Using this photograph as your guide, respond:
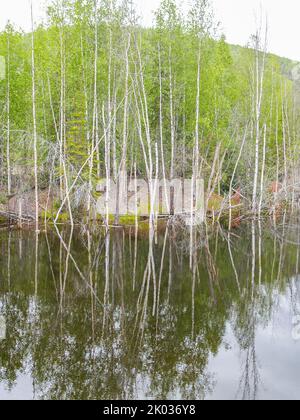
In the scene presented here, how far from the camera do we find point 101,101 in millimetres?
21672

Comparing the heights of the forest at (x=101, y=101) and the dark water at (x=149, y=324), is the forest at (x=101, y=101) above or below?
above

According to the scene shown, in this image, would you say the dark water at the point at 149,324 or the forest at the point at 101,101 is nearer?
the dark water at the point at 149,324

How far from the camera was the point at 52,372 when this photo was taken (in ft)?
17.7

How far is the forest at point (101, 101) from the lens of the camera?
18375mm

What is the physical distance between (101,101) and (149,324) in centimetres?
1638

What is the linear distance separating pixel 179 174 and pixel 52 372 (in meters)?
19.8

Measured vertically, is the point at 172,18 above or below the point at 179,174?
above

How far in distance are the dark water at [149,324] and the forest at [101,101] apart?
6299 mm

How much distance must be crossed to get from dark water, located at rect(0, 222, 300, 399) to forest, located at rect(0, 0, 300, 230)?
630 centimetres

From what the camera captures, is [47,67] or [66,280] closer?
[66,280]

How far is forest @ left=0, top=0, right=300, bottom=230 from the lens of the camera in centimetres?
1838
